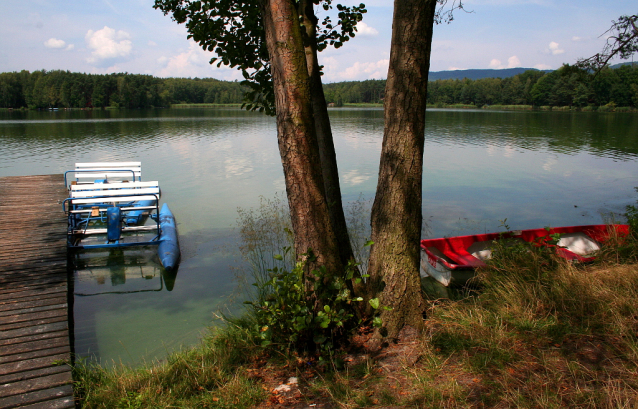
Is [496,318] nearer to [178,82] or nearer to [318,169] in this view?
[318,169]

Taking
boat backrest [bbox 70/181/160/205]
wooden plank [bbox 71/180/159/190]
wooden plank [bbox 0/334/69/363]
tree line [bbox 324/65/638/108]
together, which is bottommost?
wooden plank [bbox 0/334/69/363]

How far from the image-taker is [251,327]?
362cm

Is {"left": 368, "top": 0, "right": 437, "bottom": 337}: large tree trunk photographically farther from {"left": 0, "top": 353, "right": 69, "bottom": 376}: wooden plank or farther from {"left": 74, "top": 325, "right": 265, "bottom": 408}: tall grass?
{"left": 0, "top": 353, "right": 69, "bottom": 376}: wooden plank

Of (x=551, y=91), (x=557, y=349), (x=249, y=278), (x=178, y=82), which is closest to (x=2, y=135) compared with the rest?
(x=249, y=278)

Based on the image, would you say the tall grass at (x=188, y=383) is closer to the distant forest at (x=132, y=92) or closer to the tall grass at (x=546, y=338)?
the tall grass at (x=546, y=338)

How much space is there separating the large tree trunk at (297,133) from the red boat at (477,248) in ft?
8.82

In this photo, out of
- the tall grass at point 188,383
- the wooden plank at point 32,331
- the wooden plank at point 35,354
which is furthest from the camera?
the wooden plank at point 32,331

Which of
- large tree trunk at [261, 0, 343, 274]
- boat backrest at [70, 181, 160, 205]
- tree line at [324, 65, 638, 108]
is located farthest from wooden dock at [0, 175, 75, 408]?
tree line at [324, 65, 638, 108]

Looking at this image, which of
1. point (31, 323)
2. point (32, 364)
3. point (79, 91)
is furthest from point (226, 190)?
point (79, 91)

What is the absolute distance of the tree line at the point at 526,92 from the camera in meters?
60.0

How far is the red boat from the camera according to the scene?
5.39m

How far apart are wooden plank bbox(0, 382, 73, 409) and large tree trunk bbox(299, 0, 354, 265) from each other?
2341mm

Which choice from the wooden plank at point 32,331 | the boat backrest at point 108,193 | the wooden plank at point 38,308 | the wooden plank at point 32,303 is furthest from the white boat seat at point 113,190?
the wooden plank at point 32,331

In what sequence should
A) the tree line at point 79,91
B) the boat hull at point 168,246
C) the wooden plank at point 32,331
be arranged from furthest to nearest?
the tree line at point 79,91, the boat hull at point 168,246, the wooden plank at point 32,331
